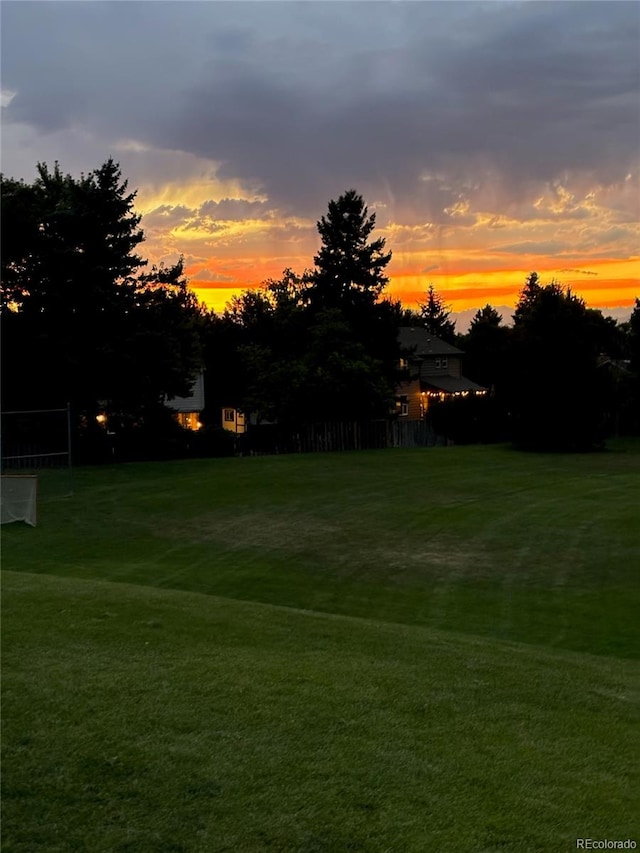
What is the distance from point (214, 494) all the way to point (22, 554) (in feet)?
30.3

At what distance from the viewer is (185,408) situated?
57.7 metres

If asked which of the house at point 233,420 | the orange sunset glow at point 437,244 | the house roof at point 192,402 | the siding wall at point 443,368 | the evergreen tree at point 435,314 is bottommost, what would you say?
the house at point 233,420

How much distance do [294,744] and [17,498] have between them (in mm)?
16992

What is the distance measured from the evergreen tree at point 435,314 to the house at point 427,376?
5341 centimetres

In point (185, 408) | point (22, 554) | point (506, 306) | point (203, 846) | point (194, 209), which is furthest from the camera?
point (506, 306)

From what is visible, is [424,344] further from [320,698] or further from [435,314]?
[320,698]

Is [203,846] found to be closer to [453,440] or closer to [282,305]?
[453,440]

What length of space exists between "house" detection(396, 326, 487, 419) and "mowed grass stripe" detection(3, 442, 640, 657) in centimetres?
3091

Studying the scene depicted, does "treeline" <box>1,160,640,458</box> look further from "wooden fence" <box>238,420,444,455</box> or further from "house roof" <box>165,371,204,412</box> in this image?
"house roof" <box>165,371,204,412</box>

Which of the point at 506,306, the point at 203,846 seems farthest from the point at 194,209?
the point at 506,306

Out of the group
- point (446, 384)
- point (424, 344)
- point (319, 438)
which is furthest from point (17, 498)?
point (424, 344)

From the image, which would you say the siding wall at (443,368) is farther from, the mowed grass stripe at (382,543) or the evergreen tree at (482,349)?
the mowed grass stripe at (382,543)

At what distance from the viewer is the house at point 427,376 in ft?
204

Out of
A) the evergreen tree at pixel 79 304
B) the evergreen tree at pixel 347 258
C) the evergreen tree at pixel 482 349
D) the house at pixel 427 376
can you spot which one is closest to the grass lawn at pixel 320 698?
the evergreen tree at pixel 79 304
